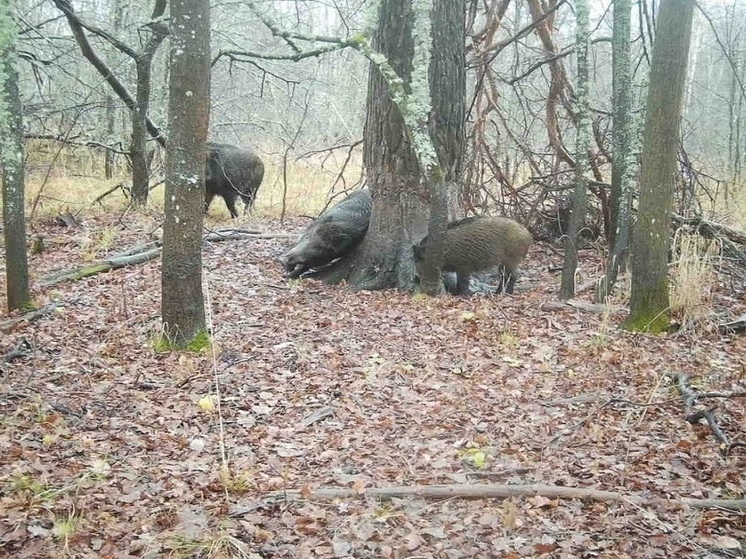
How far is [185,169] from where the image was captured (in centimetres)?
595

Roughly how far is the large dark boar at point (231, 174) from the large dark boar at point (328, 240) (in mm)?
3949

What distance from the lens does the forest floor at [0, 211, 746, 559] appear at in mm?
3631

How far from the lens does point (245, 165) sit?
521 inches

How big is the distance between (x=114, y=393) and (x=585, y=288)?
5.38 metres

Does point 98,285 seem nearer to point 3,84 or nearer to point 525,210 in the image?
point 3,84

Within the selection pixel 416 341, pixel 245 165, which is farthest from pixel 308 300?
pixel 245 165

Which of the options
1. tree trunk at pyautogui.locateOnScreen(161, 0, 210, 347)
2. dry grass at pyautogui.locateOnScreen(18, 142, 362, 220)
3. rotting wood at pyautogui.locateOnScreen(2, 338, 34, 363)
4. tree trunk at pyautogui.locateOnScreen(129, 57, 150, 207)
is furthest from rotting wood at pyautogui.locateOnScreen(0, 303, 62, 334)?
tree trunk at pyautogui.locateOnScreen(129, 57, 150, 207)

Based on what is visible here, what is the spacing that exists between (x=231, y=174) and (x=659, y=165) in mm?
8526

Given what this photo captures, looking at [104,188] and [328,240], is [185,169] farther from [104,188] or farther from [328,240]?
[104,188]

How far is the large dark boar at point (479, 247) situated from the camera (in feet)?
27.2

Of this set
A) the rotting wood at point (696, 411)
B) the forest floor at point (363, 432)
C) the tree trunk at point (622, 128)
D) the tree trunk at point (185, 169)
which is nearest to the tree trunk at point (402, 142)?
the forest floor at point (363, 432)

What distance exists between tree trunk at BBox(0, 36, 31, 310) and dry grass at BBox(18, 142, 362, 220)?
13.7ft

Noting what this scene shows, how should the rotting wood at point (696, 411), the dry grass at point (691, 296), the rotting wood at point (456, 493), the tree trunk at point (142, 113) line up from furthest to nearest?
the tree trunk at point (142, 113) < the dry grass at point (691, 296) < the rotting wood at point (696, 411) < the rotting wood at point (456, 493)

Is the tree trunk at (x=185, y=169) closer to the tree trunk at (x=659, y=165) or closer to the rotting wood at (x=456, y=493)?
the rotting wood at (x=456, y=493)
